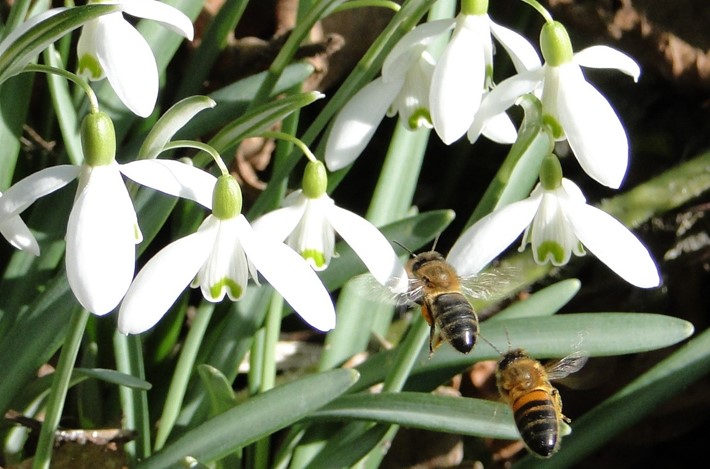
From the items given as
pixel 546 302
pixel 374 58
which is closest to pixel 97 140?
pixel 374 58

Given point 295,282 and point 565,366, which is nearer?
point 295,282

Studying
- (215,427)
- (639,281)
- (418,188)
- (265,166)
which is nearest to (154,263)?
(215,427)

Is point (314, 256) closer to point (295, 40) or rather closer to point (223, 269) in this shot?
point (223, 269)

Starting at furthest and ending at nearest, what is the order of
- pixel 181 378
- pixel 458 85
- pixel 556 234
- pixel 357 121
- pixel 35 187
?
pixel 181 378 < pixel 357 121 < pixel 556 234 < pixel 458 85 < pixel 35 187

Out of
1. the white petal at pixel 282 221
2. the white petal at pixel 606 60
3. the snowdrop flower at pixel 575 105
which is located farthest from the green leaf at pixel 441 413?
the white petal at pixel 606 60

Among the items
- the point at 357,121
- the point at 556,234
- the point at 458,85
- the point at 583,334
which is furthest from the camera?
the point at 583,334

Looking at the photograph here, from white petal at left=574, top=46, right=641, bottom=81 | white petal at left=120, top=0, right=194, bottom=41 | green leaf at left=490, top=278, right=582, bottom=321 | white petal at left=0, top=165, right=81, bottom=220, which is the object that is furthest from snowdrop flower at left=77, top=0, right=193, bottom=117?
green leaf at left=490, top=278, right=582, bottom=321

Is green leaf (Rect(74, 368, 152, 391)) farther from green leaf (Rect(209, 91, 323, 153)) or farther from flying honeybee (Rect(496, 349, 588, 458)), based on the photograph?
flying honeybee (Rect(496, 349, 588, 458))
